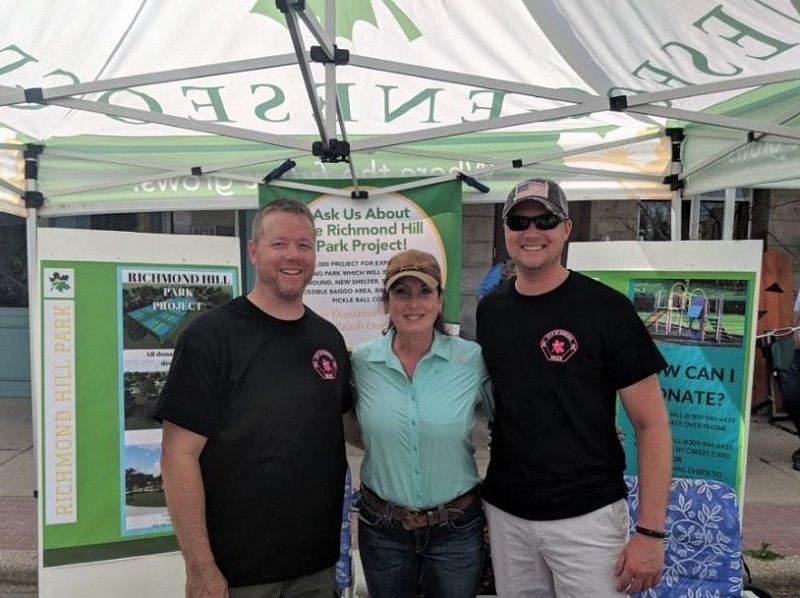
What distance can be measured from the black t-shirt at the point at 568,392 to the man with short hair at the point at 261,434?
1.93 feet

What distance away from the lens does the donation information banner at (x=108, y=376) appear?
2758 mm

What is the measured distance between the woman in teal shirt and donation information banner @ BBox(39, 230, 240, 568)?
1.25 m

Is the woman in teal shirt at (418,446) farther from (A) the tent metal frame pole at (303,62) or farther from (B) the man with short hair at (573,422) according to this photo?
(A) the tent metal frame pole at (303,62)

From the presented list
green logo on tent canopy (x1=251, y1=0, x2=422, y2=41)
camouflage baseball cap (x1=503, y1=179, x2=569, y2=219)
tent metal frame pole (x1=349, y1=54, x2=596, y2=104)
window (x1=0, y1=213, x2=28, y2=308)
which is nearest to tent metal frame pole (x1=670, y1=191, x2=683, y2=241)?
tent metal frame pole (x1=349, y1=54, x2=596, y2=104)

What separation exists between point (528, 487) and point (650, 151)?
2610 millimetres

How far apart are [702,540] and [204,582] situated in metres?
2.26

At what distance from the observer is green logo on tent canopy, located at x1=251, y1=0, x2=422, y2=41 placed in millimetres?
3039

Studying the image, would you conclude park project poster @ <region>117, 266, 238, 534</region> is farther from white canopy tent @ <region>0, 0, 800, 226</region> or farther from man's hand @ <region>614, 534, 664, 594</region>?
man's hand @ <region>614, 534, 664, 594</region>

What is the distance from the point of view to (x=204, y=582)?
5.76 feet

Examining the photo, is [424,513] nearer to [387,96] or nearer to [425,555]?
[425,555]

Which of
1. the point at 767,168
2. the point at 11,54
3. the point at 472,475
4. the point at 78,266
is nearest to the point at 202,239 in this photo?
the point at 78,266

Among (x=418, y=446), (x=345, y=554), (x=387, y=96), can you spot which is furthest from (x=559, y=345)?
(x=387, y=96)

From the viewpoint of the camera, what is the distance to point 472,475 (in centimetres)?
212

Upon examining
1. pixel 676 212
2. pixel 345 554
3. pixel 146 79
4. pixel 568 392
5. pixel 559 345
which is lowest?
pixel 345 554
